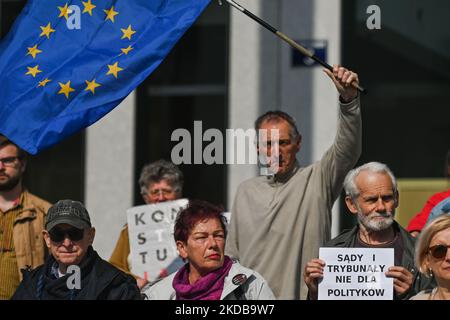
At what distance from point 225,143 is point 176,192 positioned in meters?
2.47

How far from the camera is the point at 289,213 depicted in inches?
312

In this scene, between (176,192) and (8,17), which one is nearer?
(176,192)

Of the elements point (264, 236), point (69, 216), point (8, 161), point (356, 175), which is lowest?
point (264, 236)

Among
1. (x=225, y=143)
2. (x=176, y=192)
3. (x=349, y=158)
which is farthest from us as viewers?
(x=225, y=143)

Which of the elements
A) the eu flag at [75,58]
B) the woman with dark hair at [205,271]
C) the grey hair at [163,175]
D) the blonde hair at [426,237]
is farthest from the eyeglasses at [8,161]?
the blonde hair at [426,237]

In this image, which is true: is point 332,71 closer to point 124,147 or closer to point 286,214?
point 286,214

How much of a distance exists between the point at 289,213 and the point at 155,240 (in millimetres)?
1260

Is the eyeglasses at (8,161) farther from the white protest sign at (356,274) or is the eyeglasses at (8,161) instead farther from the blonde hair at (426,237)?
the blonde hair at (426,237)

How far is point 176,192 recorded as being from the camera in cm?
902

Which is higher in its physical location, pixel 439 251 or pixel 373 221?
pixel 373 221

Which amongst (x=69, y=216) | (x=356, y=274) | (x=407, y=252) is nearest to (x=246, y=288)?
(x=356, y=274)

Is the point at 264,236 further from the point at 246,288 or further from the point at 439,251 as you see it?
the point at 439,251

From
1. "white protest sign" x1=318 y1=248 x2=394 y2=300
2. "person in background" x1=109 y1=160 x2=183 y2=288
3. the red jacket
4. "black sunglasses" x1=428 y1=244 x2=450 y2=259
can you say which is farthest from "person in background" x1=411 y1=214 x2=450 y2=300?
"person in background" x1=109 y1=160 x2=183 y2=288

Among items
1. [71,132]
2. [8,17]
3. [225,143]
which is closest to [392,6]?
[225,143]
